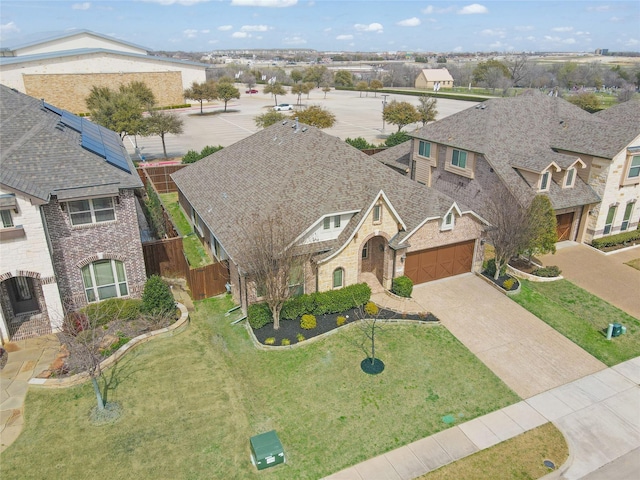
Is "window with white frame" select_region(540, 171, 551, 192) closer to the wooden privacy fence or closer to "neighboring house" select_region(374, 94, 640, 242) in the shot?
"neighboring house" select_region(374, 94, 640, 242)

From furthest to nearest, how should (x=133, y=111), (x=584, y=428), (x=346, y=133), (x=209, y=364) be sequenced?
(x=346, y=133)
(x=133, y=111)
(x=209, y=364)
(x=584, y=428)

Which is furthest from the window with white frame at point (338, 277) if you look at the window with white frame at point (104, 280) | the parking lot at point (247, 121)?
the parking lot at point (247, 121)

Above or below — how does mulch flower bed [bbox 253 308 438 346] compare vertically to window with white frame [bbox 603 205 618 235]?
below

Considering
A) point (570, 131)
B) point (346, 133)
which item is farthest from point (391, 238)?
point (346, 133)

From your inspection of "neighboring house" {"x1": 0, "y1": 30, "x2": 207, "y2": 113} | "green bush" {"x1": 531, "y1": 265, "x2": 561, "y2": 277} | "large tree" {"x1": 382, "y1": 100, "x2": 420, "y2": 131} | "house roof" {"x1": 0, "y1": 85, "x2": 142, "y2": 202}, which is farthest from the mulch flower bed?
"neighboring house" {"x1": 0, "y1": 30, "x2": 207, "y2": 113}

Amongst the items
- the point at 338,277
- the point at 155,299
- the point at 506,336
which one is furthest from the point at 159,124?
the point at 506,336

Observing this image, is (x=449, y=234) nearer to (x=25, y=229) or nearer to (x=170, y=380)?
(x=170, y=380)
